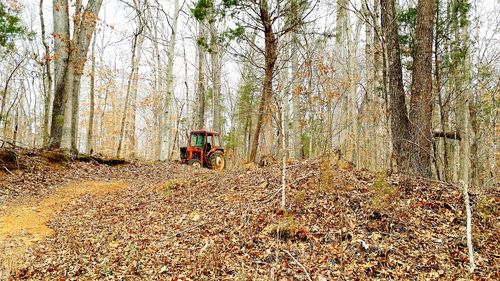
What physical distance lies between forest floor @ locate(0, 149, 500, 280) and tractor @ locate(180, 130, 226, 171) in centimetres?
719

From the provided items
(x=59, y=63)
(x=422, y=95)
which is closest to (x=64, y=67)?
(x=59, y=63)

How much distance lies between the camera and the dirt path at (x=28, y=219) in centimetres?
493

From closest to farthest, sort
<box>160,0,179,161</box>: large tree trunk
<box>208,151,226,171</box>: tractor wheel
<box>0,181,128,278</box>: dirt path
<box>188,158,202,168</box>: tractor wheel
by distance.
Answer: <box>0,181,128,278</box>: dirt path, <box>188,158,202,168</box>: tractor wheel, <box>208,151,226,171</box>: tractor wheel, <box>160,0,179,161</box>: large tree trunk

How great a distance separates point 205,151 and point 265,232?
10.3 m

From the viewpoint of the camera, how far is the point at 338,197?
5207 mm

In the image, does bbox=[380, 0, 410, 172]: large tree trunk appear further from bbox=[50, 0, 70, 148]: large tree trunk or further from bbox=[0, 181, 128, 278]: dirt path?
bbox=[50, 0, 70, 148]: large tree trunk

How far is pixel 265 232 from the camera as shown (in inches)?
181

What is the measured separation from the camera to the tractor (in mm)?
14461

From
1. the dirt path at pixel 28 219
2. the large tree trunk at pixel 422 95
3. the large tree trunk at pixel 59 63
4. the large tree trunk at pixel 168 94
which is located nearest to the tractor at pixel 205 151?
the large tree trunk at pixel 168 94

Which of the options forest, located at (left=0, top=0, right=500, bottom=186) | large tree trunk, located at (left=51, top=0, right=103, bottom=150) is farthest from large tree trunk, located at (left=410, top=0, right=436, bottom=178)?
large tree trunk, located at (left=51, top=0, right=103, bottom=150)

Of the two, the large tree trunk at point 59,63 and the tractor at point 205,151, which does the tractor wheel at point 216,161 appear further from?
the large tree trunk at point 59,63

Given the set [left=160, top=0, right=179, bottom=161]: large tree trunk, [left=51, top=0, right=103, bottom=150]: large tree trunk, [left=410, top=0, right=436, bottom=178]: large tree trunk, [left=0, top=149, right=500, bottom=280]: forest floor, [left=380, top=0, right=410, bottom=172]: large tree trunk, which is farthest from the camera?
[left=160, top=0, right=179, bottom=161]: large tree trunk

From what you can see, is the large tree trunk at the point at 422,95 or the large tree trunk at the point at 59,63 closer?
the large tree trunk at the point at 422,95

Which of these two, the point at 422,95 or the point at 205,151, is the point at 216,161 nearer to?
the point at 205,151
